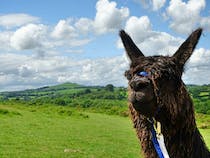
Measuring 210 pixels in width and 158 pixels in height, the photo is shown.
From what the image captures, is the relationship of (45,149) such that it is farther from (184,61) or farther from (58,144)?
(184,61)

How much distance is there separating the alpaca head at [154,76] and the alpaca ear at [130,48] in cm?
6

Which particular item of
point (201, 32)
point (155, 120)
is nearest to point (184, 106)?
point (155, 120)

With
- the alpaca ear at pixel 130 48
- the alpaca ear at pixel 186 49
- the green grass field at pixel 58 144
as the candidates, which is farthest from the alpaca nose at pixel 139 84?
the green grass field at pixel 58 144

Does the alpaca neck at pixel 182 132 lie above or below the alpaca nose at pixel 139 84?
below

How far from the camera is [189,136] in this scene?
3.84 metres

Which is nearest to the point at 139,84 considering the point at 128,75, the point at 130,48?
the point at 128,75

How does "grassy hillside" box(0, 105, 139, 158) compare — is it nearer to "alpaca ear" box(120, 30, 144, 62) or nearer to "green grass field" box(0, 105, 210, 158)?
"green grass field" box(0, 105, 210, 158)

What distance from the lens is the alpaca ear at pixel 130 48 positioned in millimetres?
4238

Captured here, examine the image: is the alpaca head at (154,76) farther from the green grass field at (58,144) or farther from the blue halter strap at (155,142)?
the green grass field at (58,144)

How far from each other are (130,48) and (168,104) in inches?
33.3

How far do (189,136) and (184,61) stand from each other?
27.1 inches

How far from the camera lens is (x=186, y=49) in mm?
3842

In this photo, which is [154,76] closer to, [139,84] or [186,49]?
[139,84]

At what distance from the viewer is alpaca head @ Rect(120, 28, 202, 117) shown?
11.5 feet
